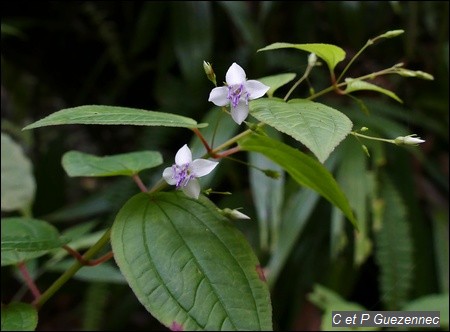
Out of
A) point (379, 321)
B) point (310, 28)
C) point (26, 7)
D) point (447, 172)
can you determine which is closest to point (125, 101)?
point (26, 7)

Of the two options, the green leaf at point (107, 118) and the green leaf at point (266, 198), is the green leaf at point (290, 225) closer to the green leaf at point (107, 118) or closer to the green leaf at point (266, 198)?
the green leaf at point (266, 198)

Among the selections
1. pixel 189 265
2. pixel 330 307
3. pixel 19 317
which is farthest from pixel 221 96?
pixel 330 307

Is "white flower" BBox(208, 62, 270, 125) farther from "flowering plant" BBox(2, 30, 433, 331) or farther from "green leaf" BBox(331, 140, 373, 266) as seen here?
"green leaf" BBox(331, 140, 373, 266)

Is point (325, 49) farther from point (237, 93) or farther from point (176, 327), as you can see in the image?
point (176, 327)

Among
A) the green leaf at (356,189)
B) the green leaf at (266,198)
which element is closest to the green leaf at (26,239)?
the green leaf at (266,198)

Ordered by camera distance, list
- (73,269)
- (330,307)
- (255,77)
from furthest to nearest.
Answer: (255,77) < (330,307) < (73,269)

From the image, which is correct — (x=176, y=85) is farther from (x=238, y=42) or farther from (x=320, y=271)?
(x=320, y=271)

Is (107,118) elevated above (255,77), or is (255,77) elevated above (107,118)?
(107,118)
